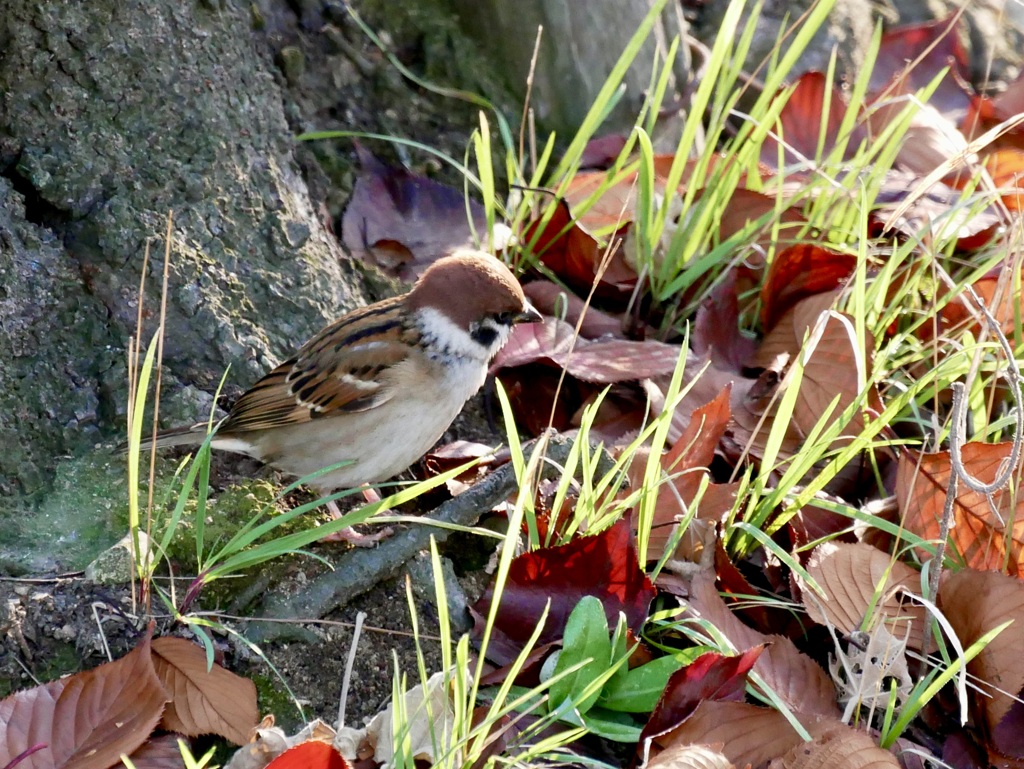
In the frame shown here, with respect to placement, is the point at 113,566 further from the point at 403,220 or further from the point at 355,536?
the point at 403,220

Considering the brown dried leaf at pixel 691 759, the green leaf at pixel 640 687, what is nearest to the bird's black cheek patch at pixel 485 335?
the green leaf at pixel 640 687

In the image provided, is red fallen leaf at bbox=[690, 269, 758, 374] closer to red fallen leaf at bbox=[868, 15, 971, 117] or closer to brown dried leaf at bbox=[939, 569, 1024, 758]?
brown dried leaf at bbox=[939, 569, 1024, 758]

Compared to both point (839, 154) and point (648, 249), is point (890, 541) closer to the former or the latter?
point (648, 249)

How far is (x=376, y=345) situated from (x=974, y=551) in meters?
1.43

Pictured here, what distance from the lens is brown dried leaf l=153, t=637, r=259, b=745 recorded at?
6.36 feet

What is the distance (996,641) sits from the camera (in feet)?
6.79

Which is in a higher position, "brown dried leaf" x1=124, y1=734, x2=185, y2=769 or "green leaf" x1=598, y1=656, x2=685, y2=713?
"brown dried leaf" x1=124, y1=734, x2=185, y2=769

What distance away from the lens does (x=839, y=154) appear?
123 inches

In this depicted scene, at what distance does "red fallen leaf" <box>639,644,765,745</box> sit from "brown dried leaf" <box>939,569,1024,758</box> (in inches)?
18.1

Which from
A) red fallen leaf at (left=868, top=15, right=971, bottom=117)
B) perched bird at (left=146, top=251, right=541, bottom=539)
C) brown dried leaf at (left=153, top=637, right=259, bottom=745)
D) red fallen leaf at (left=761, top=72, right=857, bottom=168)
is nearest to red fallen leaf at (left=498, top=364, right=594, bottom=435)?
perched bird at (left=146, top=251, right=541, bottom=539)

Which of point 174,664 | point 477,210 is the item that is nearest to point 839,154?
point 477,210

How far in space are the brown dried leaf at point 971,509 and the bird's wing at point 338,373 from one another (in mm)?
1208

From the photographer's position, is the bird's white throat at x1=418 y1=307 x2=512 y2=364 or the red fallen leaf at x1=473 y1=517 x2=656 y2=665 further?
the bird's white throat at x1=418 y1=307 x2=512 y2=364

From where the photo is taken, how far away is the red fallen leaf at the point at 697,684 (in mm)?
1922
